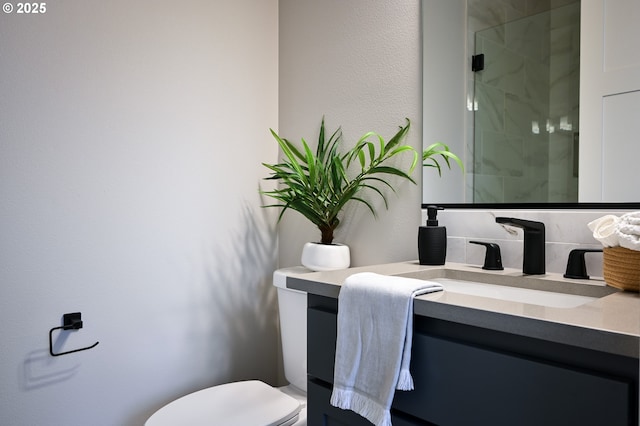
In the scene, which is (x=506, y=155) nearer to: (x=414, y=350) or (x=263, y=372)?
(x=414, y=350)

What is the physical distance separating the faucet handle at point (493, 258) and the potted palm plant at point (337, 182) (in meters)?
0.36

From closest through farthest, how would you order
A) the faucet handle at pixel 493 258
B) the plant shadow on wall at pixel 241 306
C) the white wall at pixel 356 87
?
the faucet handle at pixel 493 258, the white wall at pixel 356 87, the plant shadow on wall at pixel 241 306

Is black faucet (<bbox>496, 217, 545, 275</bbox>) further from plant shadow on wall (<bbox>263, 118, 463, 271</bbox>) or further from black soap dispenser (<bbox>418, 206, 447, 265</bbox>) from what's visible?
plant shadow on wall (<bbox>263, 118, 463, 271</bbox>)

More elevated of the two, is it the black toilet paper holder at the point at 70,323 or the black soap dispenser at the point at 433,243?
the black soap dispenser at the point at 433,243

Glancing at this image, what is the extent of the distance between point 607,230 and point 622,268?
0.29ft

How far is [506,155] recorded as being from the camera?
1303 mm

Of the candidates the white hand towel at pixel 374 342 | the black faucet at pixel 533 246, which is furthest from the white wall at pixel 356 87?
the white hand towel at pixel 374 342

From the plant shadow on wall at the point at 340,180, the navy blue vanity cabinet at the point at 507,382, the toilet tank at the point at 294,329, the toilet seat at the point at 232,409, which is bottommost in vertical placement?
the toilet seat at the point at 232,409

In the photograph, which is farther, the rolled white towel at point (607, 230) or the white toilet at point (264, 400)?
the white toilet at point (264, 400)

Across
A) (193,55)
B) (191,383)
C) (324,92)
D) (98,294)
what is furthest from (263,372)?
(193,55)

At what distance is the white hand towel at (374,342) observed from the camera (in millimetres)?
858

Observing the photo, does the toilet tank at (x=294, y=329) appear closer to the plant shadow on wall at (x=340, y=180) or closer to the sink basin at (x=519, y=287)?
the plant shadow on wall at (x=340, y=180)

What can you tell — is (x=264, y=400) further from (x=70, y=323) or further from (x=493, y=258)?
(x=493, y=258)

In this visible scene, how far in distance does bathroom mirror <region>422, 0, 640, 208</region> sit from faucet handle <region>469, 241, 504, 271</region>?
5.5 inches
